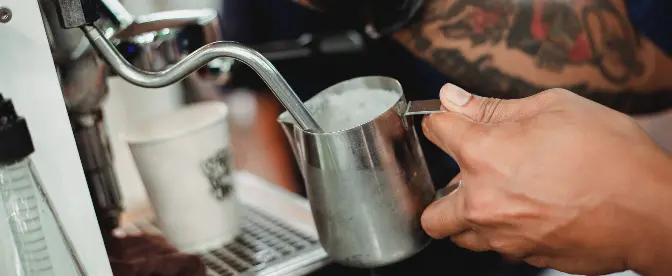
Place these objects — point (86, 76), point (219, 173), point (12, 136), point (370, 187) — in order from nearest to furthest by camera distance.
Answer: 1. point (12, 136)
2. point (370, 187)
3. point (86, 76)
4. point (219, 173)

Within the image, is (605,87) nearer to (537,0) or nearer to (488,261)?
(537,0)

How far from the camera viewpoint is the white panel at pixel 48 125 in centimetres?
46

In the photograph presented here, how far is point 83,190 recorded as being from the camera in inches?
19.6

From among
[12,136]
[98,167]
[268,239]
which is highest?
[12,136]

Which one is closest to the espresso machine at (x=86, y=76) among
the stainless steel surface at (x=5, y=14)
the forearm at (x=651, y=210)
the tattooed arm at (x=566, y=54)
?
the stainless steel surface at (x=5, y=14)

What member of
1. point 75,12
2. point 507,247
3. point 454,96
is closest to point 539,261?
point 507,247

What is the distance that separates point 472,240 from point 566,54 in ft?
1.16

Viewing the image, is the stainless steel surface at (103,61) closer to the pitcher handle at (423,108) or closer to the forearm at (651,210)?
the pitcher handle at (423,108)

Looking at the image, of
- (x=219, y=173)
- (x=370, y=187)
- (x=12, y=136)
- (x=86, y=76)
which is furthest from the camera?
(x=219, y=173)

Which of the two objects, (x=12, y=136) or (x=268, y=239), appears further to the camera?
(x=268, y=239)

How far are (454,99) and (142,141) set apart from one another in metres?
0.35

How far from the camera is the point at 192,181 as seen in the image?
70cm

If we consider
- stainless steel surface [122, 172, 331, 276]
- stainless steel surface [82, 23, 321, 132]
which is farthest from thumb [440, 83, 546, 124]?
stainless steel surface [122, 172, 331, 276]

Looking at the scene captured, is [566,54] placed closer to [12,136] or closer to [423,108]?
[423,108]
